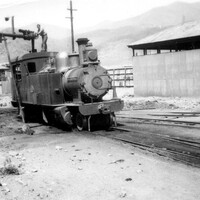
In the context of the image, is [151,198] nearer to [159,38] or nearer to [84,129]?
[84,129]

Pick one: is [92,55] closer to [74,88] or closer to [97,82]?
[97,82]

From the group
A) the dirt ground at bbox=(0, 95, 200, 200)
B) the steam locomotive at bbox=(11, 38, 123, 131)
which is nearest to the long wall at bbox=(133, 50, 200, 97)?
the steam locomotive at bbox=(11, 38, 123, 131)

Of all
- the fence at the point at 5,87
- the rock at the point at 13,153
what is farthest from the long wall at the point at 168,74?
the fence at the point at 5,87

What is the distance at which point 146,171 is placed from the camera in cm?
630

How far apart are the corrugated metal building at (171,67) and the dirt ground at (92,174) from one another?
40.7ft

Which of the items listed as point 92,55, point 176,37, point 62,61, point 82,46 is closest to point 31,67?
point 62,61

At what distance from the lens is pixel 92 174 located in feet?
20.5

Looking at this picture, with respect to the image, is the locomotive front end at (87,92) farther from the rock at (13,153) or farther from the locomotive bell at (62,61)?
the rock at (13,153)

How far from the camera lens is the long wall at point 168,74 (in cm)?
2002

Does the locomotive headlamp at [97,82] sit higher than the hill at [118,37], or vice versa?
the hill at [118,37]

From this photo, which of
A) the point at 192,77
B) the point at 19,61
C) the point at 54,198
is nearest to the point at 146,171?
the point at 54,198

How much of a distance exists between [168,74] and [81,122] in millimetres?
11671

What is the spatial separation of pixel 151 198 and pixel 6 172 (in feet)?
9.53

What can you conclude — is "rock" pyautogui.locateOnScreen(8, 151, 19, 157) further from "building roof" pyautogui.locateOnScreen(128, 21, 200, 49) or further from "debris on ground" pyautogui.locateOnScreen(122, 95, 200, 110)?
"building roof" pyautogui.locateOnScreen(128, 21, 200, 49)
